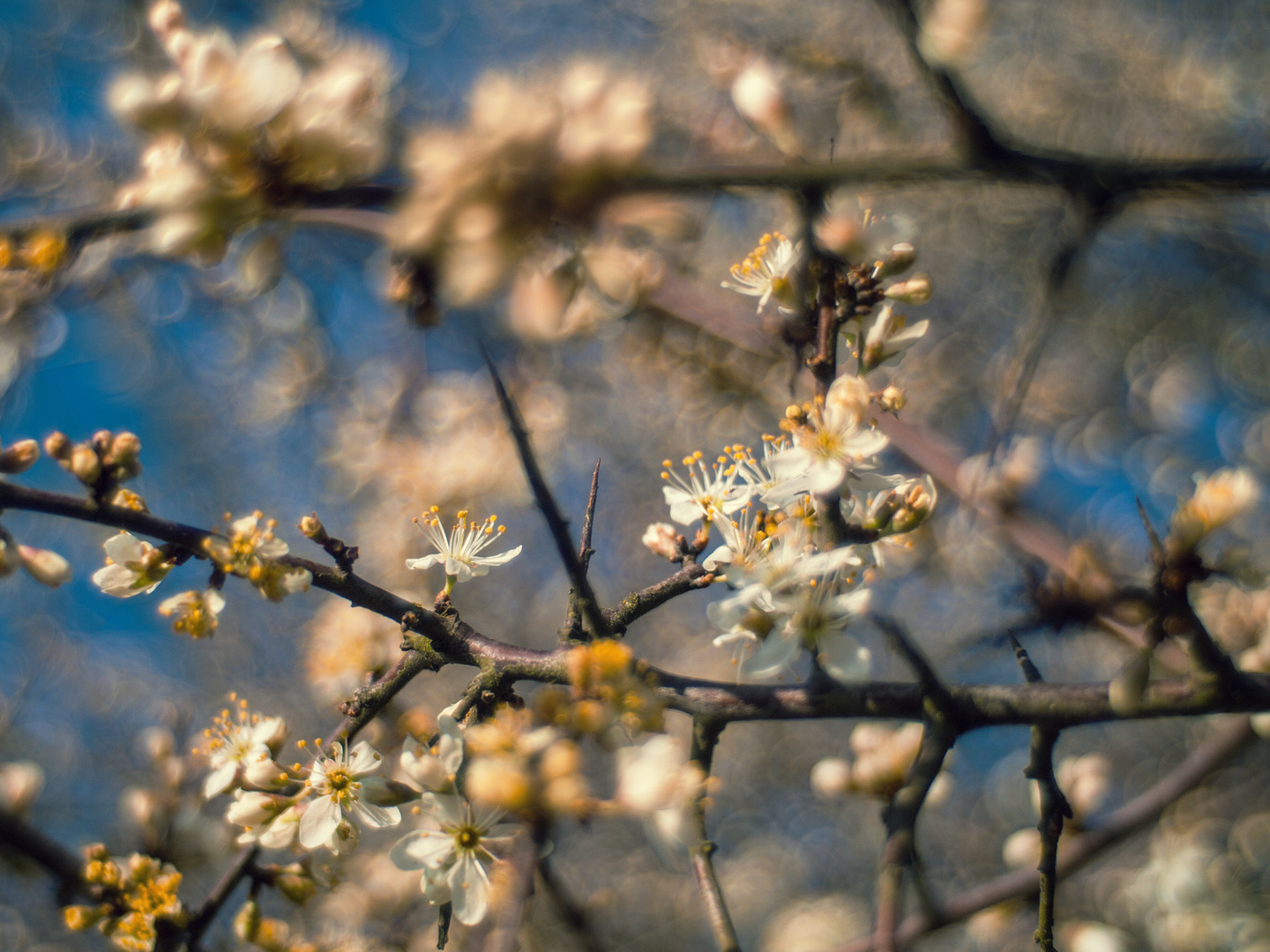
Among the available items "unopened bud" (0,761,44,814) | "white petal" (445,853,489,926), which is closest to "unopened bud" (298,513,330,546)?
"white petal" (445,853,489,926)

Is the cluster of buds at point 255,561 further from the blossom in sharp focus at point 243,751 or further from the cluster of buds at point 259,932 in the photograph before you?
the cluster of buds at point 259,932

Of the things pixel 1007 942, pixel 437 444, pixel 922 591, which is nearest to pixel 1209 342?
pixel 922 591

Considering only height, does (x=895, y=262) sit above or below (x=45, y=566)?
above

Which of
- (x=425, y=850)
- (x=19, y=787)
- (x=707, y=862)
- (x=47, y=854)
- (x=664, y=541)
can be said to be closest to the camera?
(x=707, y=862)

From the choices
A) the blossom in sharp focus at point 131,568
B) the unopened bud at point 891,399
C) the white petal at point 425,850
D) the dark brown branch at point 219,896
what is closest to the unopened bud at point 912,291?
the unopened bud at point 891,399

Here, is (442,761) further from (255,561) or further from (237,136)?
(237,136)

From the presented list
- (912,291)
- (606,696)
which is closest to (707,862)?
(606,696)

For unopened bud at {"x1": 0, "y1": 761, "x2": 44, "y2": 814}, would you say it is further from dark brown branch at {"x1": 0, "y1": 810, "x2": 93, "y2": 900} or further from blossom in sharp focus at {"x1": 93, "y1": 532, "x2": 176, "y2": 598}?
blossom in sharp focus at {"x1": 93, "y1": 532, "x2": 176, "y2": 598}
